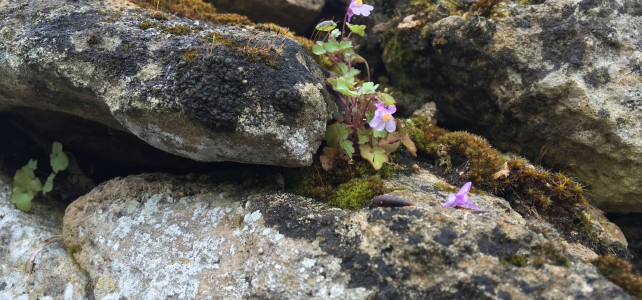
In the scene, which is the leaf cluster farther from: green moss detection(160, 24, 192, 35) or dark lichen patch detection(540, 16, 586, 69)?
dark lichen patch detection(540, 16, 586, 69)

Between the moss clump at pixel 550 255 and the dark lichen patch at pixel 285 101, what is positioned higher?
the dark lichen patch at pixel 285 101

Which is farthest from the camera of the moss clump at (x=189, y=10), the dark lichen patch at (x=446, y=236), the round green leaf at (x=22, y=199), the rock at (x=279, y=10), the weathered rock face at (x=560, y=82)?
the rock at (x=279, y=10)

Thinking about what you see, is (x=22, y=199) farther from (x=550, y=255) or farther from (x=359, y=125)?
(x=550, y=255)

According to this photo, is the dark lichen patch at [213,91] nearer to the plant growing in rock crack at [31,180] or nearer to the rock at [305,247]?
the rock at [305,247]

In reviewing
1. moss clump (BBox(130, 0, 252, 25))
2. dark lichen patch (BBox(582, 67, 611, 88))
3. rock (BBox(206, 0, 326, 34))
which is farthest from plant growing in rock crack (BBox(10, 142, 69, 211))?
dark lichen patch (BBox(582, 67, 611, 88))

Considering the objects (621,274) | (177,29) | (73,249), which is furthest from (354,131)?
(73,249)

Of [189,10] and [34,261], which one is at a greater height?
[189,10]

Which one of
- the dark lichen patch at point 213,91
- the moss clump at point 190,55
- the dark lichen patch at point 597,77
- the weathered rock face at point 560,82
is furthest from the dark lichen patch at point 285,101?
the dark lichen patch at point 597,77
